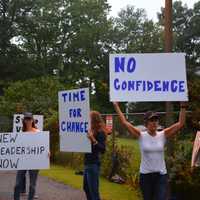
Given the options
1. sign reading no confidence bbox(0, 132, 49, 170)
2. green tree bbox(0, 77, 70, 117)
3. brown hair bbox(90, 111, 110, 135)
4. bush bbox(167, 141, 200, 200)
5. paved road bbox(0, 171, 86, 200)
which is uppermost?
green tree bbox(0, 77, 70, 117)

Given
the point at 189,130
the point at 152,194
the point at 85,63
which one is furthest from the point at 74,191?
the point at 85,63

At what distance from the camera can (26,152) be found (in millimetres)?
10875

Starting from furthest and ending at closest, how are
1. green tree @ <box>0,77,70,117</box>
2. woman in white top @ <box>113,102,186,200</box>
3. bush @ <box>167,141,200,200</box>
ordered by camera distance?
green tree @ <box>0,77,70,117</box>
bush @ <box>167,141,200,200</box>
woman in white top @ <box>113,102,186,200</box>

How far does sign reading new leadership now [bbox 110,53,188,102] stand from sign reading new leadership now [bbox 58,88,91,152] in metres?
1.24

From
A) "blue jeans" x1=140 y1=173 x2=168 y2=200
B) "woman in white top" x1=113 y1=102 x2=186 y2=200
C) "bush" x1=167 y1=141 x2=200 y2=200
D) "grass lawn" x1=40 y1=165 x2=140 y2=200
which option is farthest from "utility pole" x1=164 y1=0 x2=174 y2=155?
"grass lawn" x1=40 y1=165 x2=140 y2=200

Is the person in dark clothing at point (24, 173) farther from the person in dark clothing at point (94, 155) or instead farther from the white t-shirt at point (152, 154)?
the white t-shirt at point (152, 154)

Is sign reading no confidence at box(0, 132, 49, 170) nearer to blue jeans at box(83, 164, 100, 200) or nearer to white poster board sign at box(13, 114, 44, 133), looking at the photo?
blue jeans at box(83, 164, 100, 200)

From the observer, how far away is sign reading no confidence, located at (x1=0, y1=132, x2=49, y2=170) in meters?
10.8

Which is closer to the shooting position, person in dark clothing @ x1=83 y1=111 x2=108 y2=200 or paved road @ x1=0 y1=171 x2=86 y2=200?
person in dark clothing @ x1=83 y1=111 x2=108 y2=200

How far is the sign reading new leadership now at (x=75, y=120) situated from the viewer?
9719 millimetres

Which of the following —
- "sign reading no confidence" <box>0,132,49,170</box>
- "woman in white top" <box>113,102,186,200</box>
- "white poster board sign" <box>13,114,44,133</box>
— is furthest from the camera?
"white poster board sign" <box>13,114,44,133</box>

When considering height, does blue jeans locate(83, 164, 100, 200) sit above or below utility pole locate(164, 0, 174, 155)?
below

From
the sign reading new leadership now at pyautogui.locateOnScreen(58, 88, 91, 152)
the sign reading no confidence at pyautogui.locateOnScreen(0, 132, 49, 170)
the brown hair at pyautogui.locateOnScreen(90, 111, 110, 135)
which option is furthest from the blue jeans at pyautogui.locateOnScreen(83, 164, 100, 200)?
the sign reading no confidence at pyautogui.locateOnScreen(0, 132, 49, 170)

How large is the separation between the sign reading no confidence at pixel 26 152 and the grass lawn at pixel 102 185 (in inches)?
108
